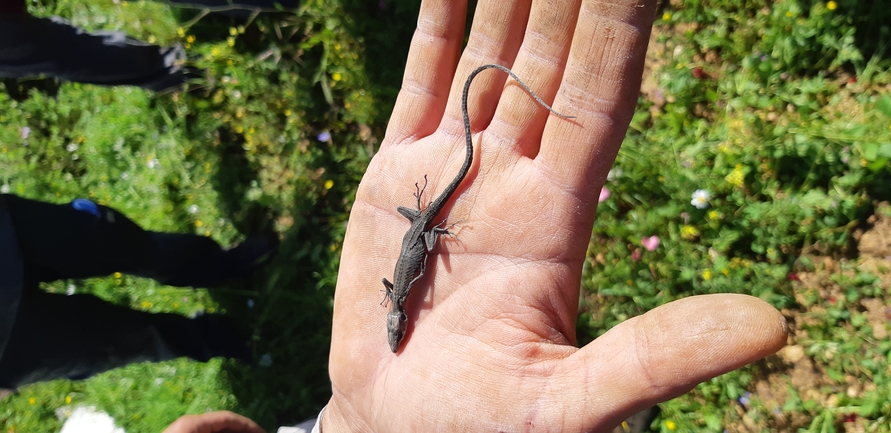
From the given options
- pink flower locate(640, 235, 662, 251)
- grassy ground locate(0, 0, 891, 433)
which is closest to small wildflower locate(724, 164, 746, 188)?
grassy ground locate(0, 0, 891, 433)

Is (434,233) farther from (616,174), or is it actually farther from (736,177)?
(736,177)

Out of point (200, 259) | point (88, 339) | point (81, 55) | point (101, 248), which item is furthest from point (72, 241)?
point (81, 55)

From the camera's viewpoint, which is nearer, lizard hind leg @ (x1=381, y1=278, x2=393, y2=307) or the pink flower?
lizard hind leg @ (x1=381, y1=278, x2=393, y2=307)

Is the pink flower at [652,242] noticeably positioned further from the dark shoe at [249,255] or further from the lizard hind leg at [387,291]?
the dark shoe at [249,255]

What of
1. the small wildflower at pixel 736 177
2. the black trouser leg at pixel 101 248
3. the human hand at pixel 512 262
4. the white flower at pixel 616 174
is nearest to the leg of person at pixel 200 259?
the black trouser leg at pixel 101 248

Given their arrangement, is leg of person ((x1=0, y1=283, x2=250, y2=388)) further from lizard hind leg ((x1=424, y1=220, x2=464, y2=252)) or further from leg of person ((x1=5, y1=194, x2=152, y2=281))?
lizard hind leg ((x1=424, y1=220, x2=464, y2=252))

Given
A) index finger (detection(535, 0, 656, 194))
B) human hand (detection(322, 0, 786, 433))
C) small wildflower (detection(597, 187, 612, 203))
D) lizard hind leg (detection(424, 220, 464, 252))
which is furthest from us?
small wildflower (detection(597, 187, 612, 203))

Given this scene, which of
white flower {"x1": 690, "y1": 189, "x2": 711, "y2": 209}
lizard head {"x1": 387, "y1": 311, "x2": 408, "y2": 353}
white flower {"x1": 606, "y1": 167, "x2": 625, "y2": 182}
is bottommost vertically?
lizard head {"x1": 387, "y1": 311, "x2": 408, "y2": 353}

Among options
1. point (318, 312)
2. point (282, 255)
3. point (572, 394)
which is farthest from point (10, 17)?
point (572, 394)
